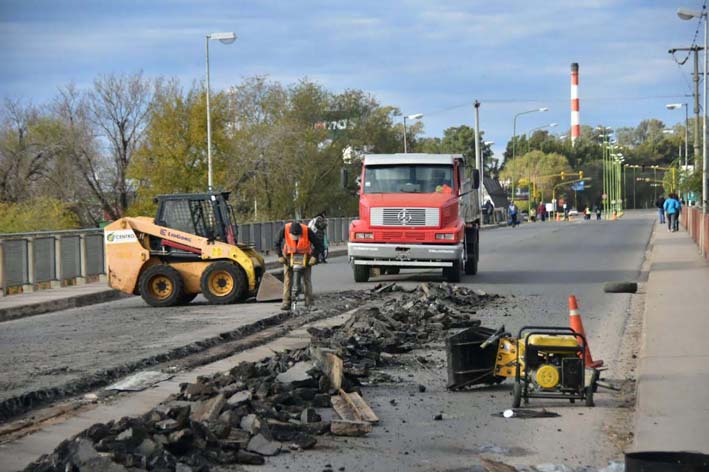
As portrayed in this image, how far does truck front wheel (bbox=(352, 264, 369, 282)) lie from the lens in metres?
26.0

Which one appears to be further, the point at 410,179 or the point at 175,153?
the point at 175,153

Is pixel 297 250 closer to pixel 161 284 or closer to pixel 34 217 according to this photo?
pixel 161 284

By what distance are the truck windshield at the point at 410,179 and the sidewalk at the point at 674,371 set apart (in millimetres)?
5861

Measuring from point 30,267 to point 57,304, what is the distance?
11.5 feet

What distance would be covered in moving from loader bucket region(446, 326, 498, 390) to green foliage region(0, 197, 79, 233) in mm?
28171

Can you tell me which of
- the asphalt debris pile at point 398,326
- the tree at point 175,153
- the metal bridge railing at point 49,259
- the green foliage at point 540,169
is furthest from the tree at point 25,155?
the green foliage at point 540,169

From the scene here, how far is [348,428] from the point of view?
865 cm

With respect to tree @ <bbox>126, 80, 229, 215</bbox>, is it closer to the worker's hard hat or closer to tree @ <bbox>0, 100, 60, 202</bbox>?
tree @ <bbox>0, 100, 60, 202</bbox>

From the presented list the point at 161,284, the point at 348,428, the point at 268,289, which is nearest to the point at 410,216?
the point at 268,289

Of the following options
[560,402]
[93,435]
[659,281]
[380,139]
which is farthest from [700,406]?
[380,139]

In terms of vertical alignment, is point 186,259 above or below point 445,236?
below

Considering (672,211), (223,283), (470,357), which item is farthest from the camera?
(672,211)

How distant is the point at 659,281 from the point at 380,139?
56649 millimetres

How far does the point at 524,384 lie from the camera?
9695 mm
